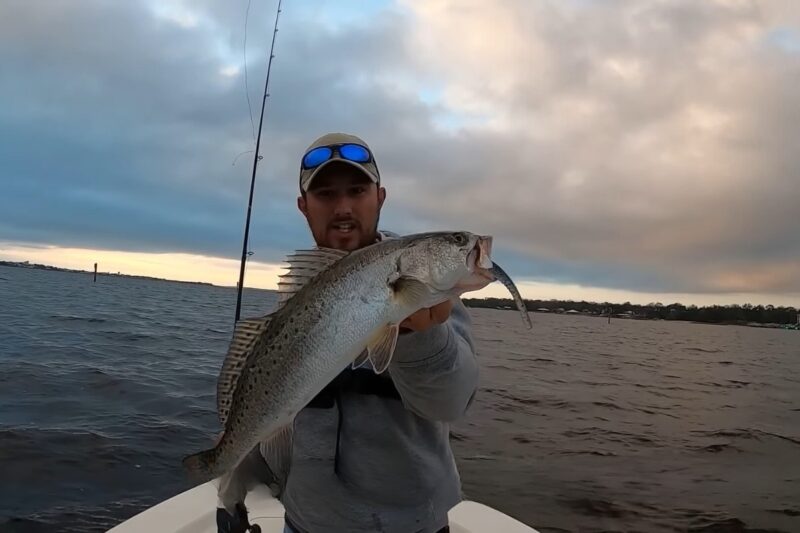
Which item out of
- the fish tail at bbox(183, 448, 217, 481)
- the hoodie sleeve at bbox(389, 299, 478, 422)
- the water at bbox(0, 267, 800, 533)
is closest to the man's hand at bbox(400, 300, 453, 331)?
the hoodie sleeve at bbox(389, 299, 478, 422)

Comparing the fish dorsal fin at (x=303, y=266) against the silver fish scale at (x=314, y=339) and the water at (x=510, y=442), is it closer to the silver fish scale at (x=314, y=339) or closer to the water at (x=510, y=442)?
the silver fish scale at (x=314, y=339)

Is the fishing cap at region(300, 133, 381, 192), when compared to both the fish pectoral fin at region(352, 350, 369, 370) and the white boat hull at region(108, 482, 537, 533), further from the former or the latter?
the white boat hull at region(108, 482, 537, 533)

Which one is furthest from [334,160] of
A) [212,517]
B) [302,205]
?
[212,517]

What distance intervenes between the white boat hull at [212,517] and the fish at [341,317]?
280 centimetres

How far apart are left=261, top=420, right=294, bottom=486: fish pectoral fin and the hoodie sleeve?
52 cm

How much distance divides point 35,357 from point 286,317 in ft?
64.2

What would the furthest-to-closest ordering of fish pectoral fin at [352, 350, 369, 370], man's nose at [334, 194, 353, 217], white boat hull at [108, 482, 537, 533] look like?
white boat hull at [108, 482, 537, 533], man's nose at [334, 194, 353, 217], fish pectoral fin at [352, 350, 369, 370]

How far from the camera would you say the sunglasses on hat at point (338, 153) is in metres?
3.16

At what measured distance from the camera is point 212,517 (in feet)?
17.0

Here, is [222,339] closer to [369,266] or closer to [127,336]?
[127,336]

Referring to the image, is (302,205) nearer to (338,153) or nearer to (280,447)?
(338,153)

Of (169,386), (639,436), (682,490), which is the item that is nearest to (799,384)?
(639,436)

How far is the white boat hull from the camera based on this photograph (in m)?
4.97

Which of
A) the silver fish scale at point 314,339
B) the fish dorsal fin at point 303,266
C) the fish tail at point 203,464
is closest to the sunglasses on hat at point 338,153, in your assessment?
the fish dorsal fin at point 303,266
